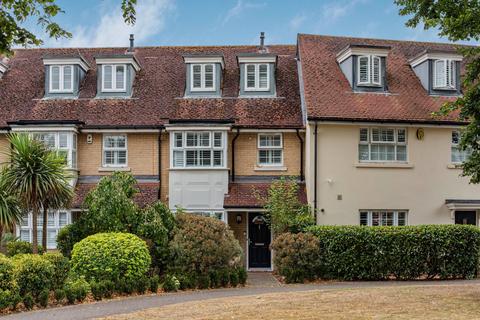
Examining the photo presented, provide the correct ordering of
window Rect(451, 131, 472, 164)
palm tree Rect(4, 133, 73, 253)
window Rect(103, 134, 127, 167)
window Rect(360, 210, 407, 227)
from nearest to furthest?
palm tree Rect(4, 133, 73, 253) → window Rect(360, 210, 407, 227) → window Rect(451, 131, 472, 164) → window Rect(103, 134, 127, 167)

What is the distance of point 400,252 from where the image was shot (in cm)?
2191

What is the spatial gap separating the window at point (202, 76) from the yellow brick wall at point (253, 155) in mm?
3008

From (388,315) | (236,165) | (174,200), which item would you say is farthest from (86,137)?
(388,315)

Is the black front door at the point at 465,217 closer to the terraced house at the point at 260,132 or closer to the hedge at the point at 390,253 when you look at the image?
the terraced house at the point at 260,132

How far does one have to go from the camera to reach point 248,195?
26.0 m

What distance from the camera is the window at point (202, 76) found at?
28.3 metres

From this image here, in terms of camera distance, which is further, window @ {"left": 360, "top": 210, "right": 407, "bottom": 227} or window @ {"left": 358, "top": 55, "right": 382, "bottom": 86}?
window @ {"left": 358, "top": 55, "right": 382, "bottom": 86}

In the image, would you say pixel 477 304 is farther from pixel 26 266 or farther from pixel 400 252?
pixel 26 266

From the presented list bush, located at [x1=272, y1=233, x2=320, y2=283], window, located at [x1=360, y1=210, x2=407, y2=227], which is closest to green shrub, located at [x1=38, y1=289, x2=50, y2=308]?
bush, located at [x1=272, y1=233, x2=320, y2=283]

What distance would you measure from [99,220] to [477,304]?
11.8 m

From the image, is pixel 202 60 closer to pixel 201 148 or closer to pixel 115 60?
pixel 115 60

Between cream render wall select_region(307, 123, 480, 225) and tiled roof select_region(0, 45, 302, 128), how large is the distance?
2.20 m

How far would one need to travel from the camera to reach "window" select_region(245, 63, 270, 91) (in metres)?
28.3

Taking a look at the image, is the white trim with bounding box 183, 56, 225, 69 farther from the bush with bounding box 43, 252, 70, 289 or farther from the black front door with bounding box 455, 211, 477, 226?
the bush with bounding box 43, 252, 70, 289
